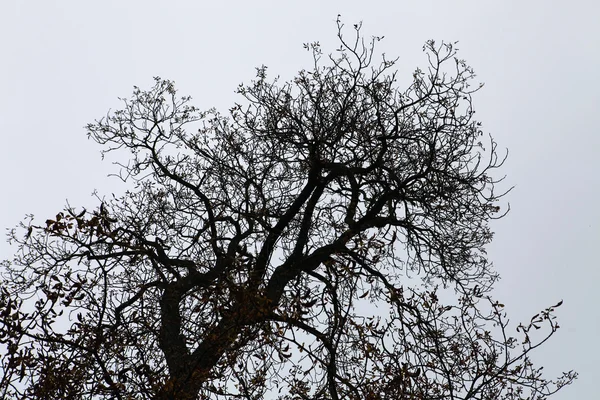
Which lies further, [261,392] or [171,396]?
→ [261,392]

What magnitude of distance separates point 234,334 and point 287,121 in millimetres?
5332

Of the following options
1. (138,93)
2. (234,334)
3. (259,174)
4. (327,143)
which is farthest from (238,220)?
(234,334)

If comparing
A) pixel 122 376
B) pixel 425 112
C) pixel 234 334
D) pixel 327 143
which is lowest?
pixel 122 376

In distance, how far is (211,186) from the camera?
10.9m

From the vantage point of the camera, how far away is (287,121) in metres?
10.2

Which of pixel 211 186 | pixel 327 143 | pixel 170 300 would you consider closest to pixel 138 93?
pixel 211 186

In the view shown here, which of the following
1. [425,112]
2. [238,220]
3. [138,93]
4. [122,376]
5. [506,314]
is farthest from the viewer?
[138,93]

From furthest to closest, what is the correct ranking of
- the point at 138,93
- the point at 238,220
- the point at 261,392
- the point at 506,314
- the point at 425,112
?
1. the point at 138,93
2. the point at 425,112
3. the point at 238,220
4. the point at 506,314
5. the point at 261,392

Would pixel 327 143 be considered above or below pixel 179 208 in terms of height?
above

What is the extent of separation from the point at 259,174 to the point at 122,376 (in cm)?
545

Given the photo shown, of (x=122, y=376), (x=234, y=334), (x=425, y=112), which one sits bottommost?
(x=122, y=376)

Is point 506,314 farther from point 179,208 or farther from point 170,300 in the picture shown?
point 179,208

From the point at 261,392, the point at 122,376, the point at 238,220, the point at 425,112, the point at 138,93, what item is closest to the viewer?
the point at 122,376

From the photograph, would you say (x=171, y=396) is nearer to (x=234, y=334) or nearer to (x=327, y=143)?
(x=234, y=334)
